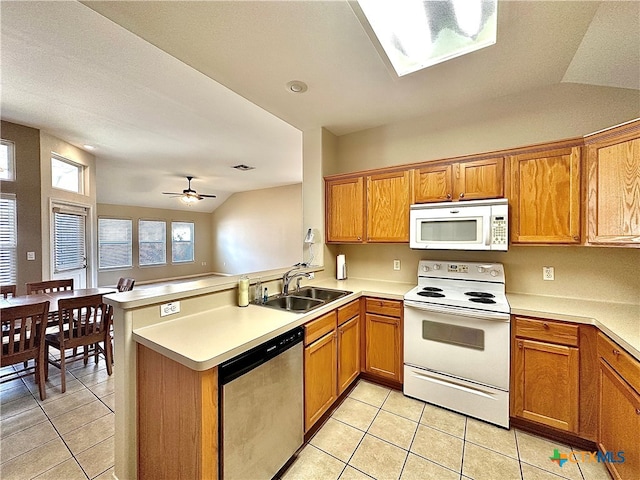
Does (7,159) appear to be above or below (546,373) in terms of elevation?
above

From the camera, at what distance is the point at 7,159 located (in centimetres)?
364

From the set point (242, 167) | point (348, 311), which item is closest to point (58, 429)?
point (348, 311)

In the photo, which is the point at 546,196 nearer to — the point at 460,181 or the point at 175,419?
the point at 460,181

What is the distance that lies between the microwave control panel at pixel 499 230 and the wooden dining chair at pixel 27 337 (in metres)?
3.98

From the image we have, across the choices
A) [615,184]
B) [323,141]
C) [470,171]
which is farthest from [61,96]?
[615,184]

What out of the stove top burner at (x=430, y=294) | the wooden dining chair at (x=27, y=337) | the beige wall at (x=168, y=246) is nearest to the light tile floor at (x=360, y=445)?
the wooden dining chair at (x=27, y=337)

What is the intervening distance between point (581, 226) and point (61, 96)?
5272 millimetres

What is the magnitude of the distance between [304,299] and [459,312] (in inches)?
51.2

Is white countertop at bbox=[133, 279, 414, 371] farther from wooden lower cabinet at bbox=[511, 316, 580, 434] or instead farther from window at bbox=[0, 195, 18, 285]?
window at bbox=[0, 195, 18, 285]

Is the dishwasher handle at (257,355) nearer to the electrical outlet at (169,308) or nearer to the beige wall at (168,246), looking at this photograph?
the electrical outlet at (169,308)

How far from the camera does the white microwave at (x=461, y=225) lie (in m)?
2.14

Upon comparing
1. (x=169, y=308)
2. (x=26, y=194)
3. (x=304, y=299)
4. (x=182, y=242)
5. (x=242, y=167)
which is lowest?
(x=304, y=299)

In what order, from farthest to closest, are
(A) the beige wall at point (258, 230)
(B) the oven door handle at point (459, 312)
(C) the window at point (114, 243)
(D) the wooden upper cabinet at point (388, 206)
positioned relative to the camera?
1. (A) the beige wall at point (258, 230)
2. (C) the window at point (114, 243)
3. (D) the wooden upper cabinet at point (388, 206)
4. (B) the oven door handle at point (459, 312)

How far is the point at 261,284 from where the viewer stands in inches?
86.7
